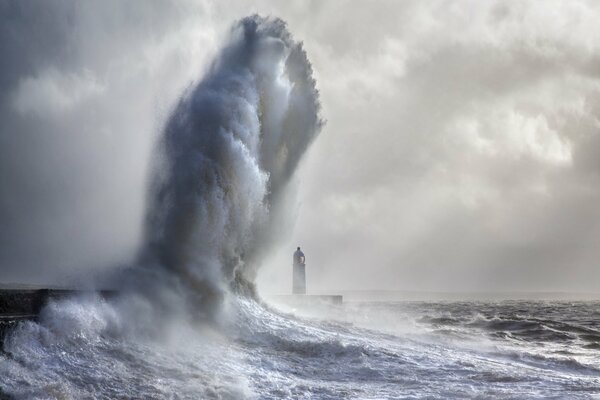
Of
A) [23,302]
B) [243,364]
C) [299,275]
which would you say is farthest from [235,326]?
[299,275]

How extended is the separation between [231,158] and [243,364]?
6.48m

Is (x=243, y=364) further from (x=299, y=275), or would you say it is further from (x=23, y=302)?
(x=299, y=275)

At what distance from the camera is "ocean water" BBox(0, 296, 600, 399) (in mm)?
6250

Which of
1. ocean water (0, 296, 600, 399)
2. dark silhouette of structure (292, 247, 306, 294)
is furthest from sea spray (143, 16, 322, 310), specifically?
dark silhouette of structure (292, 247, 306, 294)

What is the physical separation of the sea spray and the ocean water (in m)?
1.60

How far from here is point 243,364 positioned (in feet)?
26.9

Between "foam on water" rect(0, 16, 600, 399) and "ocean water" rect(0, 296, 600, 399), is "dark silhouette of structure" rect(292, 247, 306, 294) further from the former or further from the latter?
"ocean water" rect(0, 296, 600, 399)

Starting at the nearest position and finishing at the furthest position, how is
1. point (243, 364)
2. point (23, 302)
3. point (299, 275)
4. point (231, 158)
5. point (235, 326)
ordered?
1. point (23, 302)
2. point (243, 364)
3. point (235, 326)
4. point (231, 158)
5. point (299, 275)

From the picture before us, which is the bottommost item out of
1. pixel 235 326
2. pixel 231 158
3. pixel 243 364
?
pixel 243 364

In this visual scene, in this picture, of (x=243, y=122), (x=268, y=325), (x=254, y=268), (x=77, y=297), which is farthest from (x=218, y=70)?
(x=77, y=297)

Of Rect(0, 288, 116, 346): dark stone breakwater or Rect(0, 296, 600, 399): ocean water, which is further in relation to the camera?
Rect(0, 288, 116, 346): dark stone breakwater

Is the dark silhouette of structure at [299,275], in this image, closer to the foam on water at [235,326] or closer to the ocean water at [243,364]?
the foam on water at [235,326]

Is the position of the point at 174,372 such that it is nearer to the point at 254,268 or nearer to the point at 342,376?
the point at 342,376

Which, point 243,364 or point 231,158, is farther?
point 231,158
